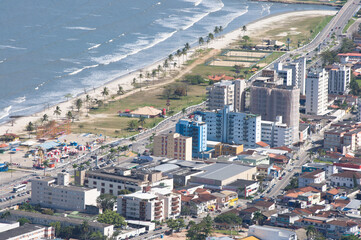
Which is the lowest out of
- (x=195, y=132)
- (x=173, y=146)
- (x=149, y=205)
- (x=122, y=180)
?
(x=149, y=205)

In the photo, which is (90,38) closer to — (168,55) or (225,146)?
(168,55)

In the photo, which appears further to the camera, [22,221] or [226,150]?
[226,150]

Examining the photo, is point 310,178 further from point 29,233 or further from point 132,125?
point 29,233

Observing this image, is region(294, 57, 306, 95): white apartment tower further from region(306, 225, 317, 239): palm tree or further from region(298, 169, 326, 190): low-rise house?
region(306, 225, 317, 239): palm tree

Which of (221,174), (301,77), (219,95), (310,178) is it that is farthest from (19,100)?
(310,178)

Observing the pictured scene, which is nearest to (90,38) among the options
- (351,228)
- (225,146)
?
(225,146)

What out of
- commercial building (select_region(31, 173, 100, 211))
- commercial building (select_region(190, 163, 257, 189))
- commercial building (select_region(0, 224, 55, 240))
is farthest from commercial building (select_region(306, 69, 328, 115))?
commercial building (select_region(0, 224, 55, 240))
